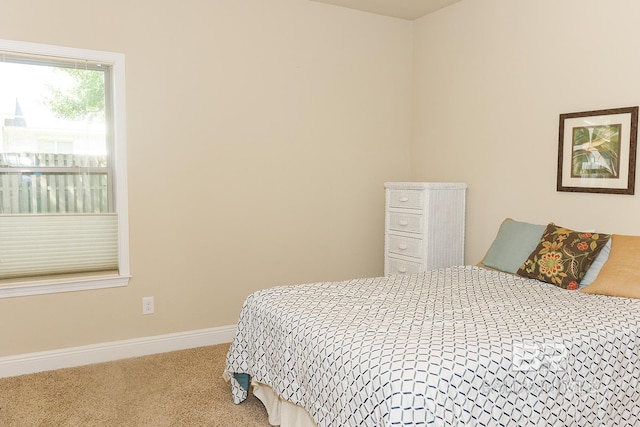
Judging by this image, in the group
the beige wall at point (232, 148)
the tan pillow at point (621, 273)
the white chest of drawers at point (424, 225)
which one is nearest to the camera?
the tan pillow at point (621, 273)

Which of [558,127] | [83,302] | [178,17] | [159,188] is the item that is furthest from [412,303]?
[178,17]

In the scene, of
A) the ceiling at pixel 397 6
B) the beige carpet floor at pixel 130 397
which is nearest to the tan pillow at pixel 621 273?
the beige carpet floor at pixel 130 397

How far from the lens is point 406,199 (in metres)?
3.65

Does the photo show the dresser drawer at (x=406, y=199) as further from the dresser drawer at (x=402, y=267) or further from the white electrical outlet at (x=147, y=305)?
the white electrical outlet at (x=147, y=305)

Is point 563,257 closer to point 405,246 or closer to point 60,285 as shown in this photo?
point 405,246

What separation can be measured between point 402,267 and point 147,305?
1.82m

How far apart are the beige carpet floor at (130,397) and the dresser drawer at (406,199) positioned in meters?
1.68

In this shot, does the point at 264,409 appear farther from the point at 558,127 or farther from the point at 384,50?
the point at 384,50

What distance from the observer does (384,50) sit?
4137mm

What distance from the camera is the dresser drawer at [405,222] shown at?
3562mm

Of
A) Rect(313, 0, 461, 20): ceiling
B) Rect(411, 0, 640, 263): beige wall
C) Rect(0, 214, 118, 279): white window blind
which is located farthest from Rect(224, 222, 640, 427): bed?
Rect(313, 0, 461, 20): ceiling

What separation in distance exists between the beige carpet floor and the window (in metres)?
0.54

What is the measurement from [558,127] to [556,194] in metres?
0.42

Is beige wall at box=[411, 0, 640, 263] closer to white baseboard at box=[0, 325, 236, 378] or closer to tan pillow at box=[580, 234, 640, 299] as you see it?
tan pillow at box=[580, 234, 640, 299]
